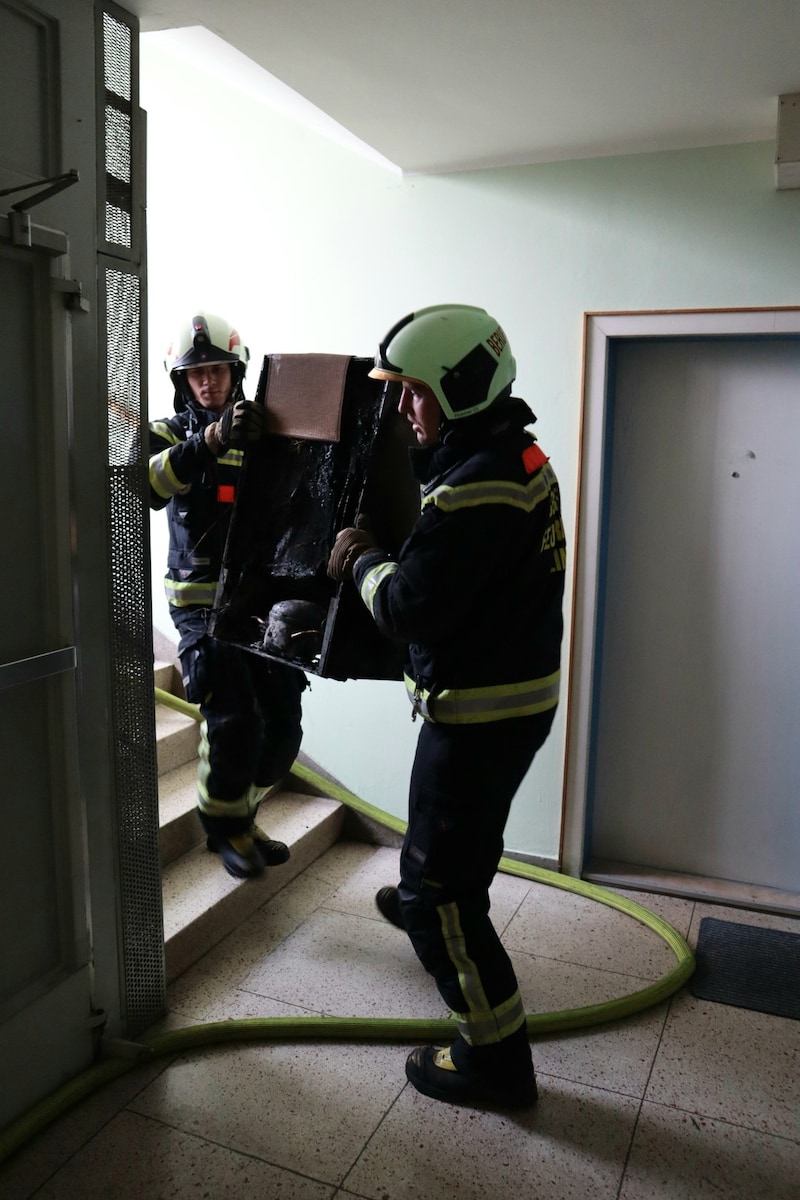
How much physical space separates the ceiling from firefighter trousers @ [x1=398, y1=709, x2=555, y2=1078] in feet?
6.11

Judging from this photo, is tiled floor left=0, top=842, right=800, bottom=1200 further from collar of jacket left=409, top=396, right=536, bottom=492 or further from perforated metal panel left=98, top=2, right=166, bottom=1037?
collar of jacket left=409, top=396, right=536, bottom=492

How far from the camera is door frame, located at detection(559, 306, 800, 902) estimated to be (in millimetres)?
3348

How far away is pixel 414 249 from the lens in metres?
3.73

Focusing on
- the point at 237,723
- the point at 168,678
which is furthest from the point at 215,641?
the point at 168,678

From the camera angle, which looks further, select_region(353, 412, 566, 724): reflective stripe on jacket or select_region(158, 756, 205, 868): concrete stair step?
select_region(158, 756, 205, 868): concrete stair step

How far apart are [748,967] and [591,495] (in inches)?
69.9

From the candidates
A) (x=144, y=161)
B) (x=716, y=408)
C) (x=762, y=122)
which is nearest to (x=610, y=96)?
(x=762, y=122)

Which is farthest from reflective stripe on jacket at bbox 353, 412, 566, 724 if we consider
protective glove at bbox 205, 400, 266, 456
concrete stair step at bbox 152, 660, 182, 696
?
concrete stair step at bbox 152, 660, 182, 696

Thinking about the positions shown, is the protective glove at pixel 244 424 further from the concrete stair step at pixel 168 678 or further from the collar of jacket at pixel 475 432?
the concrete stair step at pixel 168 678

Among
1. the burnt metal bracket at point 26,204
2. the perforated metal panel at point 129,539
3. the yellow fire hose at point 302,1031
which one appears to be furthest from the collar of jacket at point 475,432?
the yellow fire hose at point 302,1031

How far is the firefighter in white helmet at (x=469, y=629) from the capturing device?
7.17 feet

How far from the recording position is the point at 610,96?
115 inches

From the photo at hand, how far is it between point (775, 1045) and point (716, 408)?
2.22m

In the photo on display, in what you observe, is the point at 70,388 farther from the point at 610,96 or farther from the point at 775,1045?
the point at 775,1045
